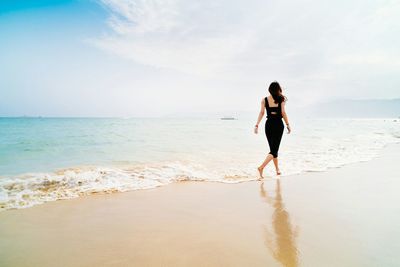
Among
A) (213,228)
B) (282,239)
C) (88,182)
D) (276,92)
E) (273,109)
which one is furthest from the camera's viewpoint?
(273,109)

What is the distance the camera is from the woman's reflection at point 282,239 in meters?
2.29

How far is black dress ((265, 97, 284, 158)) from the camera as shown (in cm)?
586

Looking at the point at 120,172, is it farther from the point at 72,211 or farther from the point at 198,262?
the point at 198,262

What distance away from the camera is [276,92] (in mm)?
5762

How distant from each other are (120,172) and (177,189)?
79.8 inches

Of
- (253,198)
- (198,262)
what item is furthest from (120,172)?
(198,262)

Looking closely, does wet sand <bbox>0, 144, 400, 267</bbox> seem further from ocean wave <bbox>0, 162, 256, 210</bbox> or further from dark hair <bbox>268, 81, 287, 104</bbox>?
dark hair <bbox>268, 81, 287, 104</bbox>

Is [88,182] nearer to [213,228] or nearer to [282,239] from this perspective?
[213,228]

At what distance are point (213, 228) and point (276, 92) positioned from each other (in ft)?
12.9

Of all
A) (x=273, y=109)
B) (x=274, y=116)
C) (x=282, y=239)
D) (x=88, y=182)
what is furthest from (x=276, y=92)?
(x=88, y=182)

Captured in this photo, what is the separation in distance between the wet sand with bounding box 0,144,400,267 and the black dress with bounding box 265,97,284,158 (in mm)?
1298

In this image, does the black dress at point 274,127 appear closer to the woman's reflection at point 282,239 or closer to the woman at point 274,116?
the woman at point 274,116

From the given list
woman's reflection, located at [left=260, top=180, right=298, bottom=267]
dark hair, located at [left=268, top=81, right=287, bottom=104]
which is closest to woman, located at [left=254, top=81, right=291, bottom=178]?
dark hair, located at [left=268, top=81, right=287, bottom=104]

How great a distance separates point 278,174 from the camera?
19.6 ft
